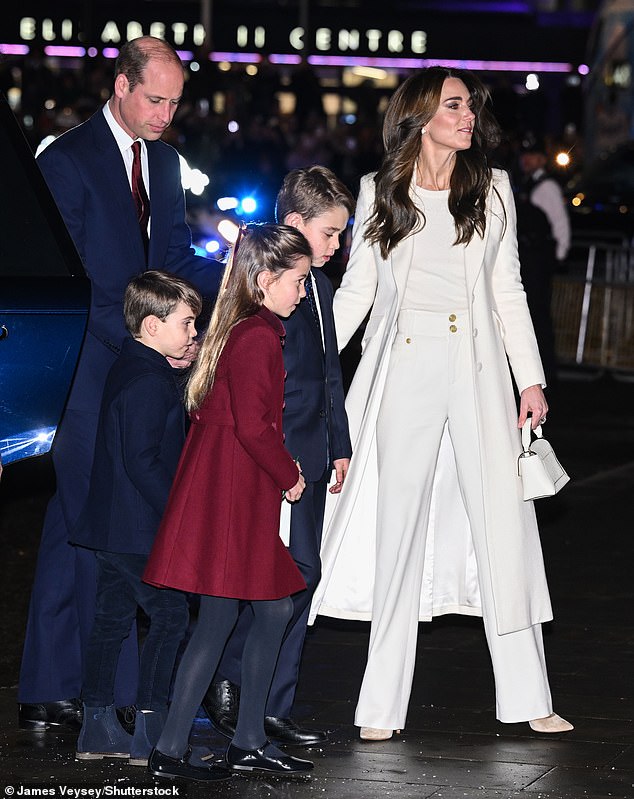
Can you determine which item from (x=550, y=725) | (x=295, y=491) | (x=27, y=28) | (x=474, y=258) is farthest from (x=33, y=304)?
(x=27, y=28)

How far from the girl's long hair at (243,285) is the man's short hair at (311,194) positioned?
43 cm

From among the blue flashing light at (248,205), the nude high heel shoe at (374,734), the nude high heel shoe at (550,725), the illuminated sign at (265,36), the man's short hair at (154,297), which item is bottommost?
the nude high heel shoe at (374,734)

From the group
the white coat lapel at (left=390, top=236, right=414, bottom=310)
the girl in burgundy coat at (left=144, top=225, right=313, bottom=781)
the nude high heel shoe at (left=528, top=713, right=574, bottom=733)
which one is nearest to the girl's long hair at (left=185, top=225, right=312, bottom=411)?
the girl in burgundy coat at (left=144, top=225, right=313, bottom=781)

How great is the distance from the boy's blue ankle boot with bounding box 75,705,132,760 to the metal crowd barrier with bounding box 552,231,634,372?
1271 centimetres

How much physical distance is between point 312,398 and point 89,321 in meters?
0.81

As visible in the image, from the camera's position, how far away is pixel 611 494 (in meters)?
10.7

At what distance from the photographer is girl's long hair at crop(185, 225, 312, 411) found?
5051 millimetres

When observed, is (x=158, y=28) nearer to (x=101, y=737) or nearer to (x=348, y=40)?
(x=348, y=40)

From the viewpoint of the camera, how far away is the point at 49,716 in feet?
18.7

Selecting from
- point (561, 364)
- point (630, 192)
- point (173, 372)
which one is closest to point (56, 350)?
point (173, 372)

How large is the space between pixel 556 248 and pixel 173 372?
10.4 metres

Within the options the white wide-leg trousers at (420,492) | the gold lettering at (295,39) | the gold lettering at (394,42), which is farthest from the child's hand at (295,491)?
the gold lettering at (394,42)

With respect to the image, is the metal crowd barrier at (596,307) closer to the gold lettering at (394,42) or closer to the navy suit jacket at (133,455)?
the navy suit jacket at (133,455)

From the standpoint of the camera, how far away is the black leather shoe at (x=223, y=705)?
5648 millimetres
